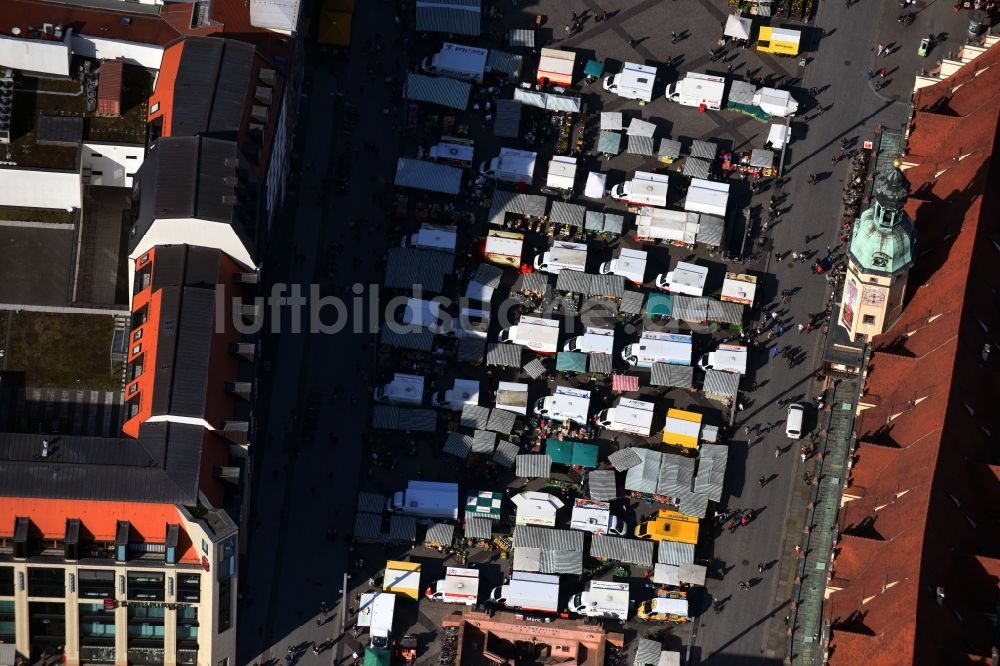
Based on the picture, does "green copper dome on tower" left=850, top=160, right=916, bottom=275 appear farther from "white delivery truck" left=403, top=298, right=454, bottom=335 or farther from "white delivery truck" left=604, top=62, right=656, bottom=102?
"white delivery truck" left=403, top=298, right=454, bottom=335

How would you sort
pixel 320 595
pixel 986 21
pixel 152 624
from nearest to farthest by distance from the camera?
pixel 152 624 < pixel 320 595 < pixel 986 21

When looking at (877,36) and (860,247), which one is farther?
(877,36)

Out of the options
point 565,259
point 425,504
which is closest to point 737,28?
point 565,259

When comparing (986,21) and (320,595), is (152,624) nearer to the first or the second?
(320,595)

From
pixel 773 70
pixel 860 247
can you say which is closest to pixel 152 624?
pixel 860 247

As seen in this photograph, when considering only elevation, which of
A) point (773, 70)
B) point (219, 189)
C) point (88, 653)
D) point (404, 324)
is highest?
point (773, 70)

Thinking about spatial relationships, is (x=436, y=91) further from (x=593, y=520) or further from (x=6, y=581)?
(x=6, y=581)

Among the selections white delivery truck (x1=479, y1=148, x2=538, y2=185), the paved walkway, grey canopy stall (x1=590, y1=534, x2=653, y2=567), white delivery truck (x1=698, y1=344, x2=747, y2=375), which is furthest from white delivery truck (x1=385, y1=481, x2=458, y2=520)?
white delivery truck (x1=479, y1=148, x2=538, y2=185)

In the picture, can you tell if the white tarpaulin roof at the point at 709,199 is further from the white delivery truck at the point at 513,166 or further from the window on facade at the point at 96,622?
the window on facade at the point at 96,622

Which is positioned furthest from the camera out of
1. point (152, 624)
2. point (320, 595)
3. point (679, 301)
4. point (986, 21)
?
point (986, 21)
